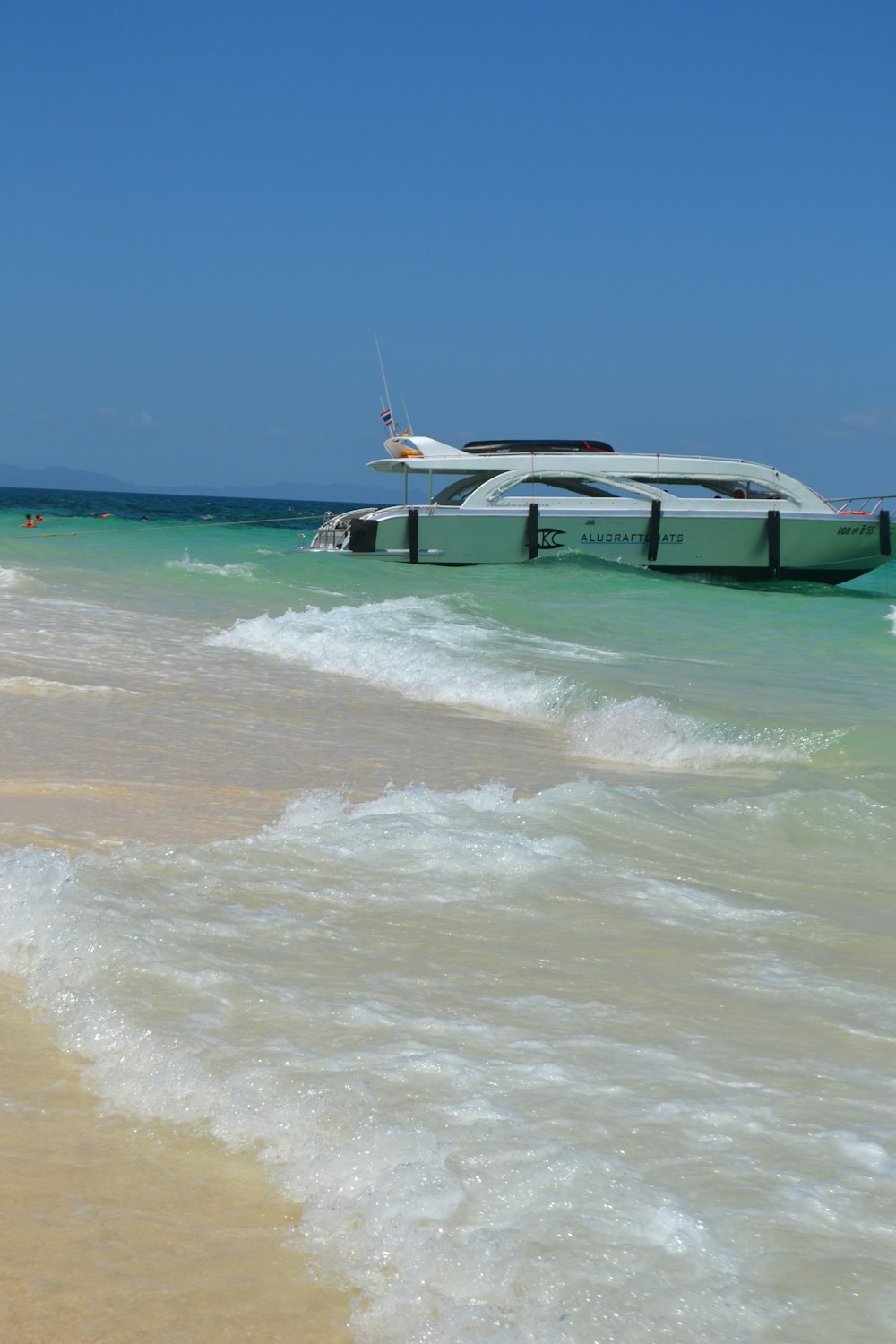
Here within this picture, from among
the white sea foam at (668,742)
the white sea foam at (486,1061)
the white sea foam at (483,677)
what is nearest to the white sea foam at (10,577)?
the white sea foam at (483,677)

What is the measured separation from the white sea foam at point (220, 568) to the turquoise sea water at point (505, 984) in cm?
1277

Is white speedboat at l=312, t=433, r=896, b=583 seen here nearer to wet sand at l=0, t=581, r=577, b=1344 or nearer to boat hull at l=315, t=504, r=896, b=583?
boat hull at l=315, t=504, r=896, b=583

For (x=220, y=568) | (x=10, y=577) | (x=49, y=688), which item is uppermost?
(x=220, y=568)

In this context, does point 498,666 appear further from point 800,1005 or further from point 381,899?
point 800,1005

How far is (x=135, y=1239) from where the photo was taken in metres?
1.91

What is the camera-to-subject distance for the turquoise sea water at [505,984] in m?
1.87

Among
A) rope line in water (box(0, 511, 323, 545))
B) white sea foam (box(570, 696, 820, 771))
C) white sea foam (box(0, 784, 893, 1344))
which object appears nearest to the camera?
white sea foam (box(0, 784, 893, 1344))

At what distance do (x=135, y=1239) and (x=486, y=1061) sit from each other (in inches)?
32.1

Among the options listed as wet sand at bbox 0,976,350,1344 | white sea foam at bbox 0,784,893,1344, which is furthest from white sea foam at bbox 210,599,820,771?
wet sand at bbox 0,976,350,1344

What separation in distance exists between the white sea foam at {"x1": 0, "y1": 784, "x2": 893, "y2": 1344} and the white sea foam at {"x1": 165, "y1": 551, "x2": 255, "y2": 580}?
16.6m

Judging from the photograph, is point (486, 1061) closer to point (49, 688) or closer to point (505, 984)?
point (505, 984)

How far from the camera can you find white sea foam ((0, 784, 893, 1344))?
1.83 metres

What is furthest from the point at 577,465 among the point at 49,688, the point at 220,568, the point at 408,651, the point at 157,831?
the point at 157,831

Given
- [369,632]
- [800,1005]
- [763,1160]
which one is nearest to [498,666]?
[369,632]
